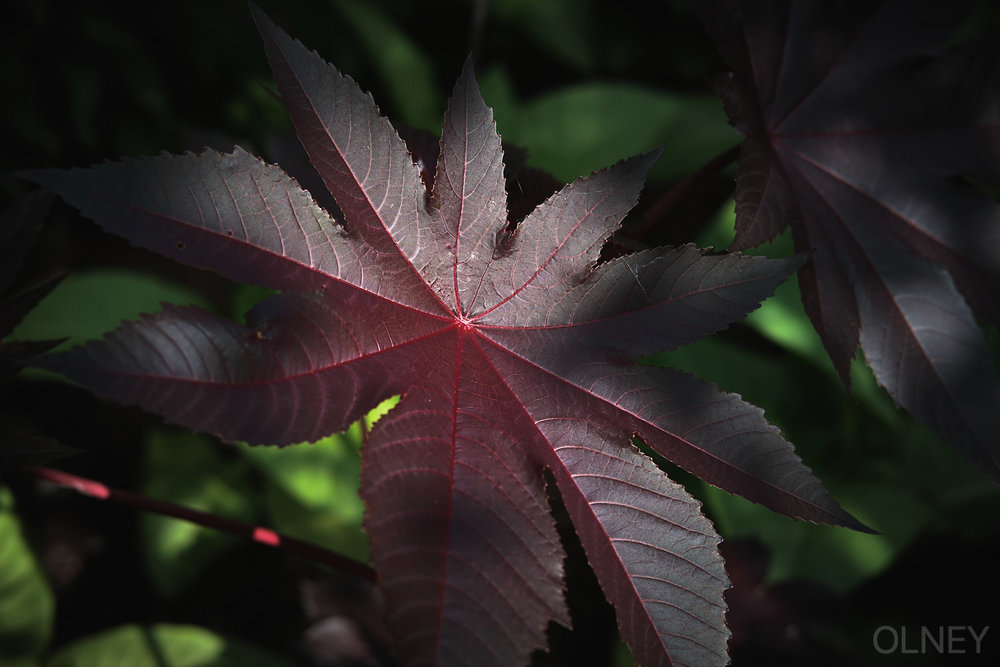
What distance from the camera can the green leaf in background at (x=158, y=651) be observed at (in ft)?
4.38

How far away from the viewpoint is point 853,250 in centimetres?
76

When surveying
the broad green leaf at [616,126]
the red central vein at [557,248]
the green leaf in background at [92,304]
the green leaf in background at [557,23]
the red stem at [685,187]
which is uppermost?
the green leaf in background at [557,23]

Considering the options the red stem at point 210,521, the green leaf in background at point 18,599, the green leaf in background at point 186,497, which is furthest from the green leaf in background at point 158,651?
the red stem at point 210,521

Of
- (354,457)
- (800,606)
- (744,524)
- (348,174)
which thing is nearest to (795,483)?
(348,174)

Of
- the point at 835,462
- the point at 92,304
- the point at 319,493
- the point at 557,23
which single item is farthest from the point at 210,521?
the point at 557,23

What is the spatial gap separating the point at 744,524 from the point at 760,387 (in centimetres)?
40

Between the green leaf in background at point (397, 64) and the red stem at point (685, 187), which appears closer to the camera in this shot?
the red stem at point (685, 187)

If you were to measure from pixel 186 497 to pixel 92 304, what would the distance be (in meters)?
0.52

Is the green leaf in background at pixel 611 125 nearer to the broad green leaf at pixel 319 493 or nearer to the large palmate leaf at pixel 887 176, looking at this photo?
the broad green leaf at pixel 319 493

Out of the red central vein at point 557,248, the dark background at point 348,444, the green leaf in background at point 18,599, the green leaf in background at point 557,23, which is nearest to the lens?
the red central vein at point 557,248

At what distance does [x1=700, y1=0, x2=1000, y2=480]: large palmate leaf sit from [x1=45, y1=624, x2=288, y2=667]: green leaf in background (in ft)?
4.15

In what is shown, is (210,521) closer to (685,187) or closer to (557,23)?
(685,187)

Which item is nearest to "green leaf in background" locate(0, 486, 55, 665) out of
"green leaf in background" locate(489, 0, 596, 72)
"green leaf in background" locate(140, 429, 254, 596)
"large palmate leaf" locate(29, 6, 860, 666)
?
"green leaf in background" locate(140, 429, 254, 596)

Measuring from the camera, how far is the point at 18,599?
1302 mm
